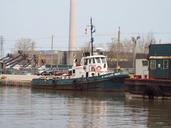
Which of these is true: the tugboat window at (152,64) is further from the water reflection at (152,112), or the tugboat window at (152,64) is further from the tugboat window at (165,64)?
the water reflection at (152,112)

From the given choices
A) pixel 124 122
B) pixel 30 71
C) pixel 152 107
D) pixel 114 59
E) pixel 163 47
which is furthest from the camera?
pixel 114 59

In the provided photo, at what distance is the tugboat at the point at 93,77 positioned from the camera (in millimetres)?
52812

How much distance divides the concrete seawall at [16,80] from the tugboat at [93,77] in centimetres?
1267

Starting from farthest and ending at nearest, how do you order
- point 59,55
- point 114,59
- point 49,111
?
point 59,55 → point 114,59 → point 49,111

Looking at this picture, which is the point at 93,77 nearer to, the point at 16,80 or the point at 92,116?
the point at 16,80

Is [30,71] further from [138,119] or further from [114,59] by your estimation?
[138,119]

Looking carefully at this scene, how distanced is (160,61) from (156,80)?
304 centimetres

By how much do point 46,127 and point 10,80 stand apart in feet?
166

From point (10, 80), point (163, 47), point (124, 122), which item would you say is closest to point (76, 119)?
point (124, 122)

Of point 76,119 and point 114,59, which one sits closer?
point 76,119

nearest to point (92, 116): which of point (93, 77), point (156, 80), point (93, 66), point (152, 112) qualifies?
point (152, 112)

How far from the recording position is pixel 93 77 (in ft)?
176

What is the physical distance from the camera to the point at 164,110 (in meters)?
33.7

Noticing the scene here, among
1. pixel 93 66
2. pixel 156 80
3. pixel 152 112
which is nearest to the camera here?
pixel 152 112
